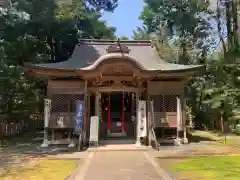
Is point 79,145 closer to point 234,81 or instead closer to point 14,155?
point 14,155

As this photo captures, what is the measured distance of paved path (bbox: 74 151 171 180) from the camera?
7.69 metres

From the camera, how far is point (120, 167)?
9.05 meters

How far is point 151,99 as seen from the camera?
1438 cm

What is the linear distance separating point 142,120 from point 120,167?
469 centimetres

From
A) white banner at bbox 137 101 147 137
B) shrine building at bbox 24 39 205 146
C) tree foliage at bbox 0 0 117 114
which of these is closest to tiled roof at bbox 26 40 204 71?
shrine building at bbox 24 39 205 146

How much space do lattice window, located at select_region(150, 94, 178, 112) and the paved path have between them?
315 cm

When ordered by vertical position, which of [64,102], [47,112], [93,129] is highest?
[64,102]

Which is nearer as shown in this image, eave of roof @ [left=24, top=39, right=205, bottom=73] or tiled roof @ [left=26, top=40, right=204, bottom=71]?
eave of roof @ [left=24, top=39, right=205, bottom=73]

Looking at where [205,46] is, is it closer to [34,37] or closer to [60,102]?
[34,37]

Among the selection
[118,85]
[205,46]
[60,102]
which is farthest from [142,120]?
[205,46]

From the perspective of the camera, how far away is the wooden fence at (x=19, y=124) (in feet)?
57.4

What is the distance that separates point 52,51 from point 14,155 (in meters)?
13.4

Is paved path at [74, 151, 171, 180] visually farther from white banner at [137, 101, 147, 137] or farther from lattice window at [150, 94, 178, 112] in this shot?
lattice window at [150, 94, 178, 112]

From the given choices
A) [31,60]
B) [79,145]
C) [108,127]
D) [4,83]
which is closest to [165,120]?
[108,127]
